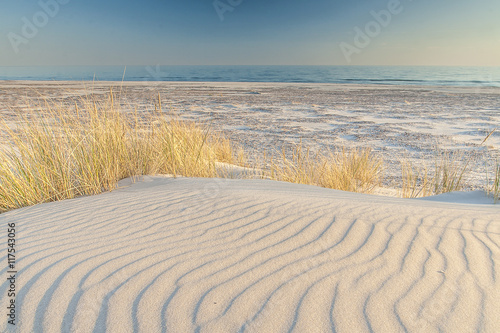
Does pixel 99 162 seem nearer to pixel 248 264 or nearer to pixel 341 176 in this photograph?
pixel 248 264

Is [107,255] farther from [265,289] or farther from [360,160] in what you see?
[360,160]

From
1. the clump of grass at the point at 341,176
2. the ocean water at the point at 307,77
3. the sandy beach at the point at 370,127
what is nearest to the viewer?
the clump of grass at the point at 341,176

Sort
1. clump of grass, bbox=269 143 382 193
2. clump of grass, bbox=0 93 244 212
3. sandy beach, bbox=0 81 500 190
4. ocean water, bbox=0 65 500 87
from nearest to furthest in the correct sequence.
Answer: clump of grass, bbox=0 93 244 212, clump of grass, bbox=269 143 382 193, sandy beach, bbox=0 81 500 190, ocean water, bbox=0 65 500 87

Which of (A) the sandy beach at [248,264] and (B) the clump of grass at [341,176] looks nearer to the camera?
(A) the sandy beach at [248,264]

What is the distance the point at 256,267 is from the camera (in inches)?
71.3

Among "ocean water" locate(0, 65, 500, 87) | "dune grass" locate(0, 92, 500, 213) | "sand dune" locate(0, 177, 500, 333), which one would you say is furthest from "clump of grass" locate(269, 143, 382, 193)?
"ocean water" locate(0, 65, 500, 87)

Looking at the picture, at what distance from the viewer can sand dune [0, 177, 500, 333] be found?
4.70 ft

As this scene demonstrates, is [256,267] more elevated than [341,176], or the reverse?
[256,267]

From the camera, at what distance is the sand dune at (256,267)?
143 cm

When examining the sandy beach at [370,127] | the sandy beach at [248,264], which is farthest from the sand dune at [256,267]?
the sandy beach at [370,127]

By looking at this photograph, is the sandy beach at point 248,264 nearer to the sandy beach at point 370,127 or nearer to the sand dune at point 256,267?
the sand dune at point 256,267

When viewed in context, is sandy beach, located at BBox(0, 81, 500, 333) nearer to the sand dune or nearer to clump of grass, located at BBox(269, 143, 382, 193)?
the sand dune

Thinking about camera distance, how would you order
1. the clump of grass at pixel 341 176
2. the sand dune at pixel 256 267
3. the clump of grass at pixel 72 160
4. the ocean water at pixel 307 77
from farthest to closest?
the ocean water at pixel 307 77
the clump of grass at pixel 341 176
the clump of grass at pixel 72 160
the sand dune at pixel 256 267

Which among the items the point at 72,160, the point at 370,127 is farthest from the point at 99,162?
the point at 370,127
